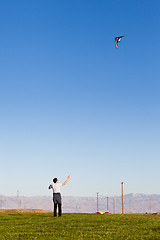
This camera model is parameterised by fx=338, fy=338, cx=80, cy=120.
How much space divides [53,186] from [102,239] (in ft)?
32.6

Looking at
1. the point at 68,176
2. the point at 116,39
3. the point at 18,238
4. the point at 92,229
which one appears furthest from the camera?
the point at 116,39

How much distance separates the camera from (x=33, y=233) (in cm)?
1315

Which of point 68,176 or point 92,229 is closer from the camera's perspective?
point 92,229

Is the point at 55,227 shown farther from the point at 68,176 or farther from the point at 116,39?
the point at 116,39

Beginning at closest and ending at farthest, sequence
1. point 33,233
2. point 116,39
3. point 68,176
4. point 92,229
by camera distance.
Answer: point 33,233 < point 92,229 < point 68,176 < point 116,39

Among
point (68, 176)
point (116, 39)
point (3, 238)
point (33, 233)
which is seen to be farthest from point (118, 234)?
point (116, 39)

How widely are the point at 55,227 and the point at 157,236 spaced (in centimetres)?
517

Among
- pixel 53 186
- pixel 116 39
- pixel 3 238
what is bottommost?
pixel 3 238

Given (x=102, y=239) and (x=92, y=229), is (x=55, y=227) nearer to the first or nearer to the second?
(x=92, y=229)

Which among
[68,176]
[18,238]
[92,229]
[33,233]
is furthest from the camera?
[68,176]

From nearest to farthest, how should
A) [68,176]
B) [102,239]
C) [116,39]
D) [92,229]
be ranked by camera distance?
[102,239] < [92,229] < [68,176] < [116,39]

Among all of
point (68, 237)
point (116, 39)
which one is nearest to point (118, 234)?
point (68, 237)

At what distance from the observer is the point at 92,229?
14.0 m

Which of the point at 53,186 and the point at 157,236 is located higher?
the point at 53,186
